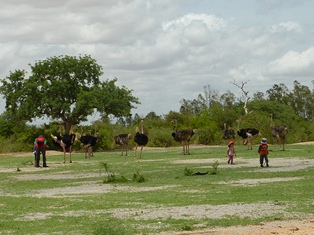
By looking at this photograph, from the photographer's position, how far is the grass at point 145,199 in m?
15.9

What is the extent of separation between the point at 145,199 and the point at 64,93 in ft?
158

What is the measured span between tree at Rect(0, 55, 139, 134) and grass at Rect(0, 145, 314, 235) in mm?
33013

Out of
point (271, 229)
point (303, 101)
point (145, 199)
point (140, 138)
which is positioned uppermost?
point (303, 101)

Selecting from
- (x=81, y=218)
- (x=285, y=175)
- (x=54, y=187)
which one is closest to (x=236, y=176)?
(x=285, y=175)

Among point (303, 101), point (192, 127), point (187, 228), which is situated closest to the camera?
point (187, 228)

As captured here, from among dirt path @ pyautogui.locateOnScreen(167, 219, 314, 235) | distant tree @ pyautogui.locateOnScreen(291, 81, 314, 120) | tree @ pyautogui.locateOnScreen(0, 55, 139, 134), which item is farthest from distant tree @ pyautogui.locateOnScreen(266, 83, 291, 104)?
dirt path @ pyautogui.locateOnScreen(167, 219, 314, 235)

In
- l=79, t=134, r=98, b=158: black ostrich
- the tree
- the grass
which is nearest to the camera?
the grass

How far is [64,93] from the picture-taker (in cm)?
6794

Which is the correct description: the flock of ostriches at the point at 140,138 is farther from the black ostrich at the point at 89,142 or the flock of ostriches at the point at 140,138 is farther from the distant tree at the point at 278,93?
the distant tree at the point at 278,93

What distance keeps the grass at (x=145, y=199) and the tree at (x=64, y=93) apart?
33.0 meters

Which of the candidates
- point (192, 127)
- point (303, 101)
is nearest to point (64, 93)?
point (192, 127)

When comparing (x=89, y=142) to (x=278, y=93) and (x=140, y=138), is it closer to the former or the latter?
(x=140, y=138)

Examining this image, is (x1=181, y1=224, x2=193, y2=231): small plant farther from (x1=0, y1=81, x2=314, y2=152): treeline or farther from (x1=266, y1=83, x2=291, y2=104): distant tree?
(x1=266, y1=83, x2=291, y2=104): distant tree

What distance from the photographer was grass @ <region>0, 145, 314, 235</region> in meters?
15.9
